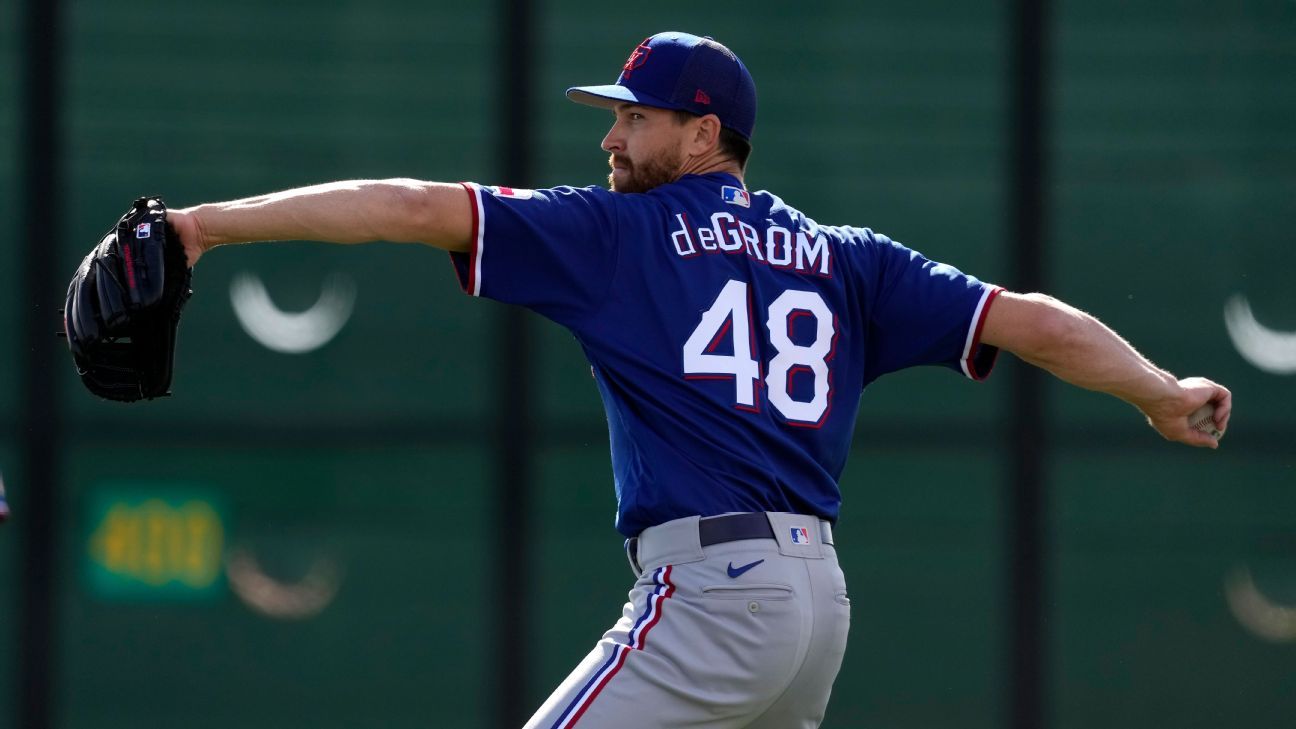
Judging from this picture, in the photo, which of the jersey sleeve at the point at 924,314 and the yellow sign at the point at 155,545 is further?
the yellow sign at the point at 155,545

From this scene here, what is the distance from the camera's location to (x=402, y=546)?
653cm

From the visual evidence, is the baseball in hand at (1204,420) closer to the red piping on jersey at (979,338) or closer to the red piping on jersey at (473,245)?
the red piping on jersey at (979,338)

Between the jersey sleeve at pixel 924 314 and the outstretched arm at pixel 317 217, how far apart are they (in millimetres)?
1050

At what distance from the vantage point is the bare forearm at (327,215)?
327 cm

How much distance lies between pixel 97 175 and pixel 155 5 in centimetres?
66

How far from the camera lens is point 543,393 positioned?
653 centimetres

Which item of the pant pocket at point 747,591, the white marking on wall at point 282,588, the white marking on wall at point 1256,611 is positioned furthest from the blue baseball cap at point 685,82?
the white marking on wall at point 1256,611

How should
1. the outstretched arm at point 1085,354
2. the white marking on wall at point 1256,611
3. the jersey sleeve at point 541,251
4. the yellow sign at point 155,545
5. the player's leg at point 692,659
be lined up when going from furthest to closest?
the white marking on wall at point 1256,611
the yellow sign at point 155,545
the outstretched arm at point 1085,354
the jersey sleeve at point 541,251
the player's leg at point 692,659

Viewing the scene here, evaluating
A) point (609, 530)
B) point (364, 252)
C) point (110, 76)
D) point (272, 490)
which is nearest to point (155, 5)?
point (110, 76)

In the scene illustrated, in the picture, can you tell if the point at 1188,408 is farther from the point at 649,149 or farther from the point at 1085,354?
the point at 649,149

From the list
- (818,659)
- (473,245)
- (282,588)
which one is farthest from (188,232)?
(282,588)

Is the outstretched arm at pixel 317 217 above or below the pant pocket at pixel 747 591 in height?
above

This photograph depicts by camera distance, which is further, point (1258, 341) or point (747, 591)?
point (1258, 341)

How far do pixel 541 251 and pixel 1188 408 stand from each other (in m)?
1.45
